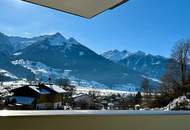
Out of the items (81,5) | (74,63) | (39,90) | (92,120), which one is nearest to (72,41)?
(74,63)

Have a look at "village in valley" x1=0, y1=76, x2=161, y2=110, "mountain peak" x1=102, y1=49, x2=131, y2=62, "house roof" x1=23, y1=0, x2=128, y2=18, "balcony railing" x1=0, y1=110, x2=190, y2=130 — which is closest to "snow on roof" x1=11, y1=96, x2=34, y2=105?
"village in valley" x1=0, y1=76, x2=161, y2=110

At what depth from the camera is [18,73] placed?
122 inches

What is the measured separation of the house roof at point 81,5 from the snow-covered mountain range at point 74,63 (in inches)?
31.8

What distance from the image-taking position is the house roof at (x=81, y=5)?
242cm

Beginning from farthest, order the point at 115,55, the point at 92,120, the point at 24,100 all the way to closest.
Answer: the point at 115,55
the point at 24,100
the point at 92,120

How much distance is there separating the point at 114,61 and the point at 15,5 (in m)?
1.47

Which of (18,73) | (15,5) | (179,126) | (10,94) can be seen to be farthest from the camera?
(15,5)

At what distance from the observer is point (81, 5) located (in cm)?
251

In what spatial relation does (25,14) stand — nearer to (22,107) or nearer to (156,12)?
(22,107)

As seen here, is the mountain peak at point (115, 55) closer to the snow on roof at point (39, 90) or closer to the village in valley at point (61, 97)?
the village in valley at point (61, 97)

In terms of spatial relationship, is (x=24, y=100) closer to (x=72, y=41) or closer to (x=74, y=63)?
(x=74, y=63)

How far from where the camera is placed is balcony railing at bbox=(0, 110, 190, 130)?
1.99 metres

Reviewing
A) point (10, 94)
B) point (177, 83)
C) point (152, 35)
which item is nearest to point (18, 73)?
point (10, 94)

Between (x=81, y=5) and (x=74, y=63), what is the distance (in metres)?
1.77
